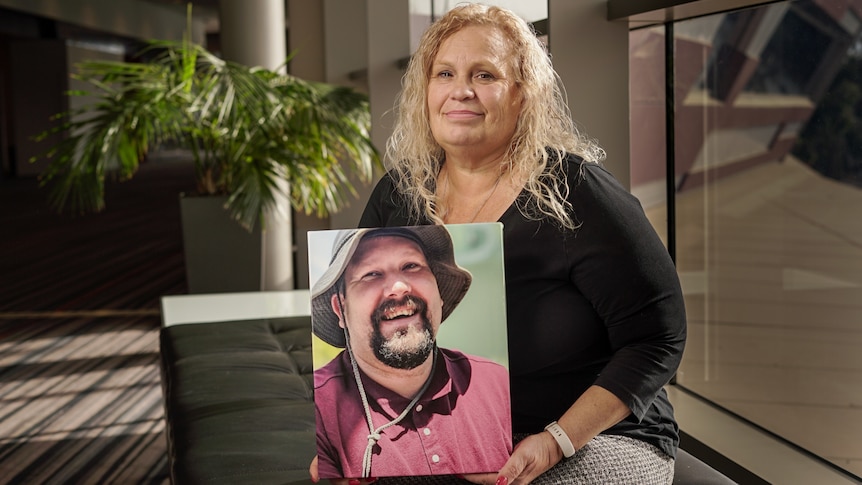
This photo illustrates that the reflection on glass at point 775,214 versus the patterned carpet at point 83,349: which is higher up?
the reflection on glass at point 775,214

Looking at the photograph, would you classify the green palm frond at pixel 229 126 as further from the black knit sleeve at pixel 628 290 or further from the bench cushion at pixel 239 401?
the black knit sleeve at pixel 628 290

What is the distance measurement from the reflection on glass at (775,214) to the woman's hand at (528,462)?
3.21 ft

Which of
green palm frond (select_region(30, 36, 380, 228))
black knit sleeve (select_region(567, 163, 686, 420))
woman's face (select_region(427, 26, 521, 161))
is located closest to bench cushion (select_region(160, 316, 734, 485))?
black knit sleeve (select_region(567, 163, 686, 420))

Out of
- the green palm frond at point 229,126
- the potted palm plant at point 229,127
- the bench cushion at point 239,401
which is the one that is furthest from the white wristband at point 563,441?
the potted palm plant at point 229,127

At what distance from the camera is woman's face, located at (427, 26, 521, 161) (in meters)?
1.28

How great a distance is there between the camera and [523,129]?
51.7 inches

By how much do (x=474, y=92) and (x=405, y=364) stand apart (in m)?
0.37

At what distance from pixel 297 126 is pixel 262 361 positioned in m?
2.38

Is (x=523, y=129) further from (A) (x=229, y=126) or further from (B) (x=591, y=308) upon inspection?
(A) (x=229, y=126)

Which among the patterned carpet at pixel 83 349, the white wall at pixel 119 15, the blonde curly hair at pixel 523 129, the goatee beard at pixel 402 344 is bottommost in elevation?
the patterned carpet at pixel 83 349

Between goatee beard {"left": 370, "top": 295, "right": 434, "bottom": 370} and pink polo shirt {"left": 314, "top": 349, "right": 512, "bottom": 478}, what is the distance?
1.0 inches

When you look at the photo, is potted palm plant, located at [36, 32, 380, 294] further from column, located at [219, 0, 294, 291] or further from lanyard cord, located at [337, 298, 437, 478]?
lanyard cord, located at [337, 298, 437, 478]

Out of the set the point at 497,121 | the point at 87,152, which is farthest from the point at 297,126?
the point at 497,121

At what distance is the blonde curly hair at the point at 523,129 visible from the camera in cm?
127
